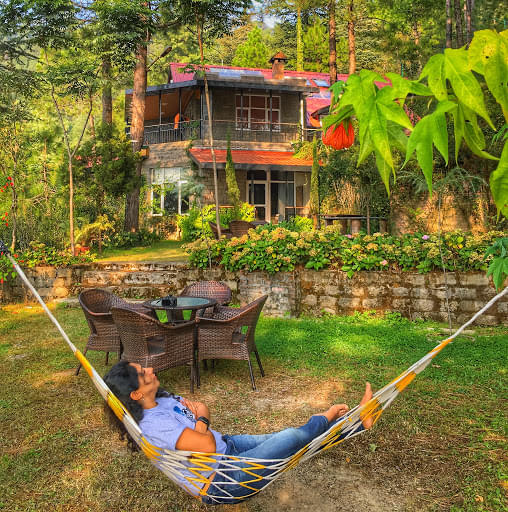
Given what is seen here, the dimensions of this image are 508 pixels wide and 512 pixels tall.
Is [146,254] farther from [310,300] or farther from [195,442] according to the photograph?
[195,442]

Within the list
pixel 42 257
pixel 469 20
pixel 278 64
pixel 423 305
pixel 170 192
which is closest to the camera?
pixel 423 305

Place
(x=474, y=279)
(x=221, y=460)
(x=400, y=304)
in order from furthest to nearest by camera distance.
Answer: (x=400, y=304)
(x=474, y=279)
(x=221, y=460)

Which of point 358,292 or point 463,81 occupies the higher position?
point 463,81

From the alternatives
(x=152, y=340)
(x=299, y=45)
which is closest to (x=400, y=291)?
(x=152, y=340)

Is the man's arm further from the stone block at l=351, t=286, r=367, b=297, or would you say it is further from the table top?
the stone block at l=351, t=286, r=367, b=297

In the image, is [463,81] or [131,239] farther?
[131,239]

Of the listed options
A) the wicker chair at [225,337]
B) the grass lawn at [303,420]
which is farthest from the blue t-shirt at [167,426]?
the wicker chair at [225,337]

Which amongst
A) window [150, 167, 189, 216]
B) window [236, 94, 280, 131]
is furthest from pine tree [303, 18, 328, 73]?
window [150, 167, 189, 216]

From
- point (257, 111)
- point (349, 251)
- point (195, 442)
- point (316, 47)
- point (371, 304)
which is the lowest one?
point (371, 304)

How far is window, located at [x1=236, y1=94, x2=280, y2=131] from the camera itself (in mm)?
19609

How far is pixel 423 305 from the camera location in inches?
282

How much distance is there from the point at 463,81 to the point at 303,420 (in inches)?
124

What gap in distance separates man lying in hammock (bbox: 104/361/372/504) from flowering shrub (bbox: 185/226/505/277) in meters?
5.05

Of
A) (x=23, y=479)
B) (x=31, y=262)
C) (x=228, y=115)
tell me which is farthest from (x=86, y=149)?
(x=23, y=479)
